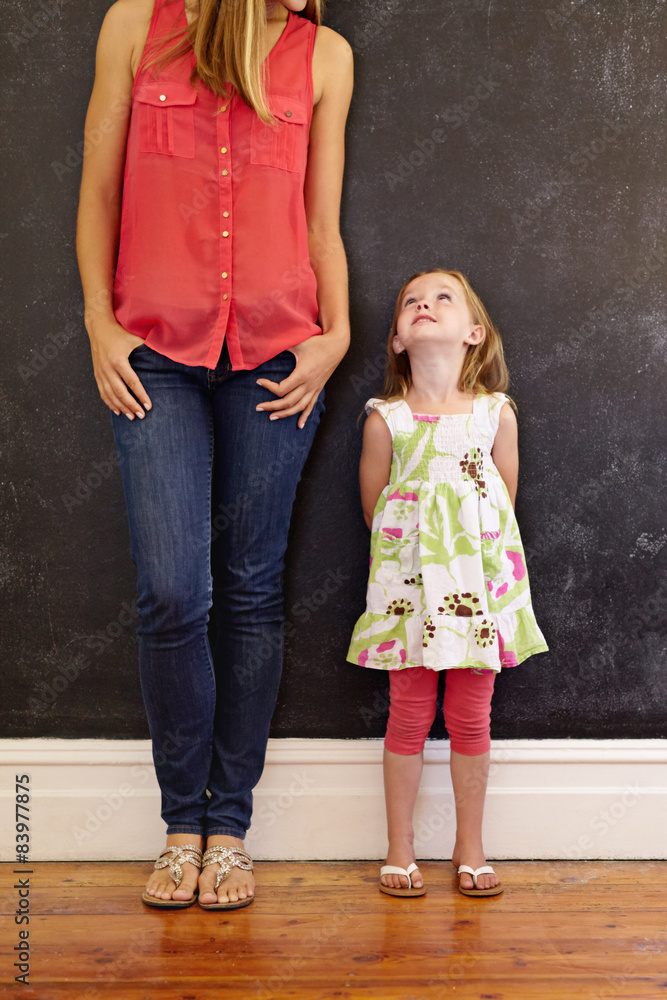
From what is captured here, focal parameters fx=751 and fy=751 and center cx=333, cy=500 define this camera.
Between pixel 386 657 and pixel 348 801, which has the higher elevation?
pixel 386 657

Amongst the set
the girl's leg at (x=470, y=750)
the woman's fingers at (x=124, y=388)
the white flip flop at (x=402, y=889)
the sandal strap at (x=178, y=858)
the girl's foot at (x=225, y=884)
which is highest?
the woman's fingers at (x=124, y=388)

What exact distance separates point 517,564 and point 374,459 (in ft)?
1.11

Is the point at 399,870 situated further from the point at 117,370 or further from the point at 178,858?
the point at 117,370

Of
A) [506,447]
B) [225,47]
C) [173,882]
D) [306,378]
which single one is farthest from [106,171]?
[173,882]

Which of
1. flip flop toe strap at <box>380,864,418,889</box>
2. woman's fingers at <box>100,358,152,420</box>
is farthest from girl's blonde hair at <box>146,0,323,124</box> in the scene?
flip flop toe strap at <box>380,864,418,889</box>

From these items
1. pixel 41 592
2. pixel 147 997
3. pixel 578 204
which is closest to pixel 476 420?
pixel 578 204

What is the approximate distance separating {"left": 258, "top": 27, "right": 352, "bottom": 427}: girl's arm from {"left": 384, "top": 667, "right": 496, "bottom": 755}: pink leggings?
21.2 inches

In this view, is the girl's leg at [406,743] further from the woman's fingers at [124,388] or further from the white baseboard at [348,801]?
the woman's fingers at [124,388]

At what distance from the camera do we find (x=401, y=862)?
54.0 inches

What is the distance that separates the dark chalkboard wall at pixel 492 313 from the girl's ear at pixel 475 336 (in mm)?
104

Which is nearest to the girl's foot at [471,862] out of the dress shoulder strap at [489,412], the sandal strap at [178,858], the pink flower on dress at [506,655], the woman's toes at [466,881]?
the woman's toes at [466,881]

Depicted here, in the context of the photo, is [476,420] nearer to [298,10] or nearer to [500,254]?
[500,254]

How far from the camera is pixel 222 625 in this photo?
1384 millimetres

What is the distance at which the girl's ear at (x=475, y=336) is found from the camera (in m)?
1.47
